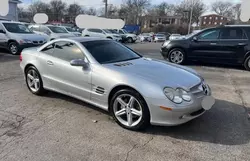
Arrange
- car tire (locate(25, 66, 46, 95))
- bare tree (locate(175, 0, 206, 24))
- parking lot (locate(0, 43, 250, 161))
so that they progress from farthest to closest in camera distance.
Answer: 1. bare tree (locate(175, 0, 206, 24))
2. car tire (locate(25, 66, 46, 95))
3. parking lot (locate(0, 43, 250, 161))

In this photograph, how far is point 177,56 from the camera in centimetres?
975

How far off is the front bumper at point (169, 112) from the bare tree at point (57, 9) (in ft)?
242

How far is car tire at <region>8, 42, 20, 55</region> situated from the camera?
11.5 metres

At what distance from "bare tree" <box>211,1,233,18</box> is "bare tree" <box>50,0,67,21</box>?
51.1 metres

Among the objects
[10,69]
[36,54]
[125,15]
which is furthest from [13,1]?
[125,15]

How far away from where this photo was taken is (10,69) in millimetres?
8203

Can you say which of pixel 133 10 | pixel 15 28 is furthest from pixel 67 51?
pixel 133 10

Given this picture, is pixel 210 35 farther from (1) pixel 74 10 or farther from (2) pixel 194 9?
(1) pixel 74 10

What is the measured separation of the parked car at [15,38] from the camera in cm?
1143

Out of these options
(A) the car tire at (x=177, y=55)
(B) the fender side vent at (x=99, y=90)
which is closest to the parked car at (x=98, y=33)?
(A) the car tire at (x=177, y=55)

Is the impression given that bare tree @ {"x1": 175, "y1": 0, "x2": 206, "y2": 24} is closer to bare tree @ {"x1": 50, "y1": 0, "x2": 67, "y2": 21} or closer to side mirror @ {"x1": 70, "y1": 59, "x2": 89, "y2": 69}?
bare tree @ {"x1": 50, "y1": 0, "x2": 67, "y2": 21}

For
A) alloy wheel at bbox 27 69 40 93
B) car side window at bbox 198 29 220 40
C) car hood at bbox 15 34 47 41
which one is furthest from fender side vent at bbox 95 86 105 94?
car hood at bbox 15 34 47 41

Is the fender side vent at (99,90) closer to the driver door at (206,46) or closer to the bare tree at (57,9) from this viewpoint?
the driver door at (206,46)

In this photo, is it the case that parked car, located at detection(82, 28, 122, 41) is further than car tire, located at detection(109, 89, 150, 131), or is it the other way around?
parked car, located at detection(82, 28, 122, 41)
